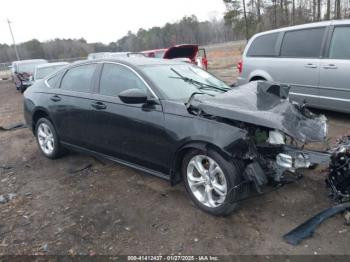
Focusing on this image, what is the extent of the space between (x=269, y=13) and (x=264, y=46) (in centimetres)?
2930

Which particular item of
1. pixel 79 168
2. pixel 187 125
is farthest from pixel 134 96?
pixel 79 168

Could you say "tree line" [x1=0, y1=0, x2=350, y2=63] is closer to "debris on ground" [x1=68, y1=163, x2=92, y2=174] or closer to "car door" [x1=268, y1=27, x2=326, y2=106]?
"car door" [x1=268, y1=27, x2=326, y2=106]

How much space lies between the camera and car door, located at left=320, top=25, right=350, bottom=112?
5.81 metres

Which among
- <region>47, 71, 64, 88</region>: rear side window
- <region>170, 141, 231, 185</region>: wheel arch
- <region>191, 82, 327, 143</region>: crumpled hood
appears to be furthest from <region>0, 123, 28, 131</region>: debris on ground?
<region>191, 82, 327, 143</region>: crumpled hood

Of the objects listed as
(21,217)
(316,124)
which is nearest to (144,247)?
(21,217)

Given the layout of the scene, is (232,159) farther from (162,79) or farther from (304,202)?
(162,79)

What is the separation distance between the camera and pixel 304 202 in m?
3.69

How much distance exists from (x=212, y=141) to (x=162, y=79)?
1258mm

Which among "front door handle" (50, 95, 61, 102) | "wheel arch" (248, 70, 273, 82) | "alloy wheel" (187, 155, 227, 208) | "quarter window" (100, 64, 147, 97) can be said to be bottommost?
"alloy wheel" (187, 155, 227, 208)

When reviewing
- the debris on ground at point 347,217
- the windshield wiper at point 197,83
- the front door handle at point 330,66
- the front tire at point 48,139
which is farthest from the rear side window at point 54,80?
the front door handle at point 330,66

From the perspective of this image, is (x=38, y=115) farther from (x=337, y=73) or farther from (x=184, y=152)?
(x=337, y=73)

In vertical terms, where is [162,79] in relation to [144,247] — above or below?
above

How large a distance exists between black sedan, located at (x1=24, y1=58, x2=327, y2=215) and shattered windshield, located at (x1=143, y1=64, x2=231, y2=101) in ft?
0.05

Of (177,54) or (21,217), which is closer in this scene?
(21,217)
